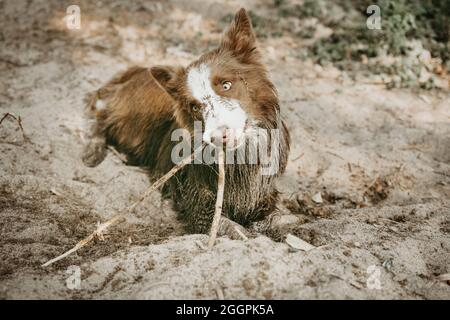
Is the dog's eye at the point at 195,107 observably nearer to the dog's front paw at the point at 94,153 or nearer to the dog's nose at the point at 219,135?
the dog's nose at the point at 219,135

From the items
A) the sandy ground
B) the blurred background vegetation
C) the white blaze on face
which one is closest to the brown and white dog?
the white blaze on face

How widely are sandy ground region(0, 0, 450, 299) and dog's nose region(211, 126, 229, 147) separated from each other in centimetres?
71

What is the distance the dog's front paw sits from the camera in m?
4.18

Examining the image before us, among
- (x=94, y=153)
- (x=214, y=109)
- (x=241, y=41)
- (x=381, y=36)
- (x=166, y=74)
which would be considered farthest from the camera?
(x=381, y=36)

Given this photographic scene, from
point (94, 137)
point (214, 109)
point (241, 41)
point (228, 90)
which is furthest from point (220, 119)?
point (94, 137)

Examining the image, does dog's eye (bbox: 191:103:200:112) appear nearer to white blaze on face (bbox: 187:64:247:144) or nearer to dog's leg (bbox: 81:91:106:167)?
white blaze on face (bbox: 187:64:247:144)

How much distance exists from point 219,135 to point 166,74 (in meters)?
0.96

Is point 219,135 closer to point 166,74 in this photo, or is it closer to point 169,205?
point 166,74

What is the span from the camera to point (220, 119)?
10.2ft

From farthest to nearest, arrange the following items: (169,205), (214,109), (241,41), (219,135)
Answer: (169,205) → (241,41) → (214,109) → (219,135)

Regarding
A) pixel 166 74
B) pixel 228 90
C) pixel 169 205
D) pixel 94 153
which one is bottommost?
pixel 169 205

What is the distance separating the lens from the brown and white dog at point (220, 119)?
128 inches
